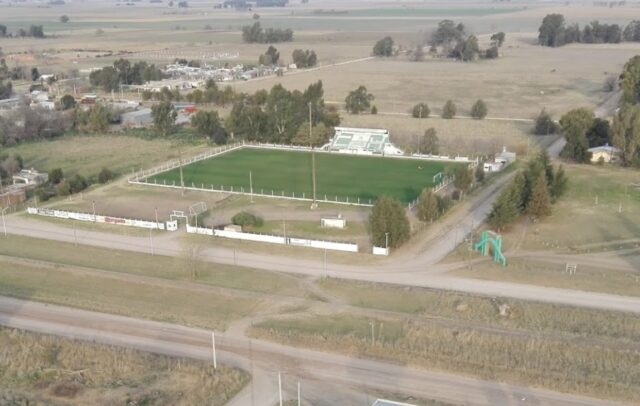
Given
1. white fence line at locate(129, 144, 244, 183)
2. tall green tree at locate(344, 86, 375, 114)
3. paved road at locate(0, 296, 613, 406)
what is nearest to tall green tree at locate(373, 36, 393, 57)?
tall green tree at locate(344, 86, 375, 114)

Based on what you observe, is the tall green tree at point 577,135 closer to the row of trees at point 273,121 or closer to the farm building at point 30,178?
the row of trees at point 273,121

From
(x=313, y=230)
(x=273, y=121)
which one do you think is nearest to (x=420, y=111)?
(x=273, y=121)

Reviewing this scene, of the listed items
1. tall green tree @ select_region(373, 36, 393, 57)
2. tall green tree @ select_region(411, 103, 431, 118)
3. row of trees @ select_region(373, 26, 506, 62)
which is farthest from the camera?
tall green tree @ select_region(373, 36, 393, 57)

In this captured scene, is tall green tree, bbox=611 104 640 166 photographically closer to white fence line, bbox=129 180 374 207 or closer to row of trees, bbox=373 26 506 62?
white fence line, bbox=129 180 374 207

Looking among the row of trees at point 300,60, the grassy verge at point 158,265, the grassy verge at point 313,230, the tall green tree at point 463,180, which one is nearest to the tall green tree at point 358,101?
the tall green tree at point 463,180

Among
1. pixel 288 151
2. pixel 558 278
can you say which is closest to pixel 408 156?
pixel 288 151
